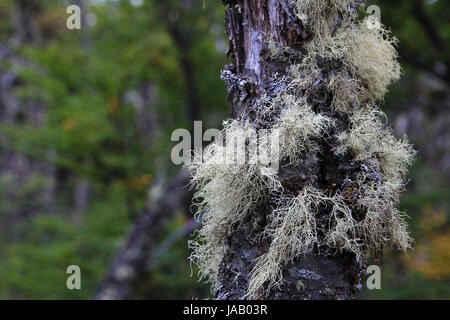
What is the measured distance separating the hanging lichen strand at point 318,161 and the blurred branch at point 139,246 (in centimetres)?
258

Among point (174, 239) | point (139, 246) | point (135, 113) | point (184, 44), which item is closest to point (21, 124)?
point (135, 113)

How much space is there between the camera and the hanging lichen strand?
4.14ft

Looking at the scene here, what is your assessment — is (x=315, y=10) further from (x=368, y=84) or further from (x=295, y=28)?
(x=368, y=84)

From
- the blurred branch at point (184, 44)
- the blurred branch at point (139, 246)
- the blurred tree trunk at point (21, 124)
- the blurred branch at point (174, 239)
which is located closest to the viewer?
the blurred branch at point (139, 246)

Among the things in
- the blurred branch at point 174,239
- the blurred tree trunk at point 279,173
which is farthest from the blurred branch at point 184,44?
the blurred tree trunk at point 279,173

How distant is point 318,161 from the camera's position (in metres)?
1.32

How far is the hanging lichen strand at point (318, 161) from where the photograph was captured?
1.26 metres

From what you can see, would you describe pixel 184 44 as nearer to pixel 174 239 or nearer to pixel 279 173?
pixel 174 239

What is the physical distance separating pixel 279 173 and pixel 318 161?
0.15 metres

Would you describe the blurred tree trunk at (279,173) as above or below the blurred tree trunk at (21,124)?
below

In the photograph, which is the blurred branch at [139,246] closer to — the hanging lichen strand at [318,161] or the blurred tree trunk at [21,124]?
the hanging lichen strand at [318,161]

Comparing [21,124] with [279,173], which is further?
[21,124]
